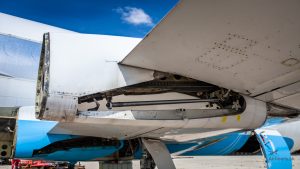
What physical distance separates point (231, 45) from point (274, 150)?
470cm

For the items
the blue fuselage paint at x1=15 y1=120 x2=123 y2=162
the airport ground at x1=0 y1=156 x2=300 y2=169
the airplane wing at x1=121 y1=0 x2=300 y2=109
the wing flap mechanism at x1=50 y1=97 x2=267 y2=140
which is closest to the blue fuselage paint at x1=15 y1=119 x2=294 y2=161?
the blue fuselage paint at x1=15 y1=120 x2=123 y2=162

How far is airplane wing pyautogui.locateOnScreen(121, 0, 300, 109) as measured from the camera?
2461mm

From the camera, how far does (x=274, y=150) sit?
267 inches

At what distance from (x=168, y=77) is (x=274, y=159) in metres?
4.02

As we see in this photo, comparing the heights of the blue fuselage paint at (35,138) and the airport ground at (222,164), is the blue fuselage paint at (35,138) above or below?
above

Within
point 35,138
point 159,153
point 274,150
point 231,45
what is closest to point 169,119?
point 231,45

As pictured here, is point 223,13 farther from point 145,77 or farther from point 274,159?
point 274,159

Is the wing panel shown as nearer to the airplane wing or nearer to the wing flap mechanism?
the airplane wing

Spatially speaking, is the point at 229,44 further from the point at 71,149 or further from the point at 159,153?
the point at 71,149

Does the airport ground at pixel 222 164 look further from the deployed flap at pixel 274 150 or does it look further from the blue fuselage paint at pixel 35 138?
the blue fuselage paint at pixel 35 138

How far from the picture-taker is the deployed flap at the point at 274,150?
21.6 ft

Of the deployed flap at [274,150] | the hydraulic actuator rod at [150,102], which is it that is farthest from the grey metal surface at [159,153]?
the deployed flap at [274,150]

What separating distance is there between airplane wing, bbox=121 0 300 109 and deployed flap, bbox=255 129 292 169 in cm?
311

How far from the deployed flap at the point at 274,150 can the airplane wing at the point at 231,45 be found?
311 cm
